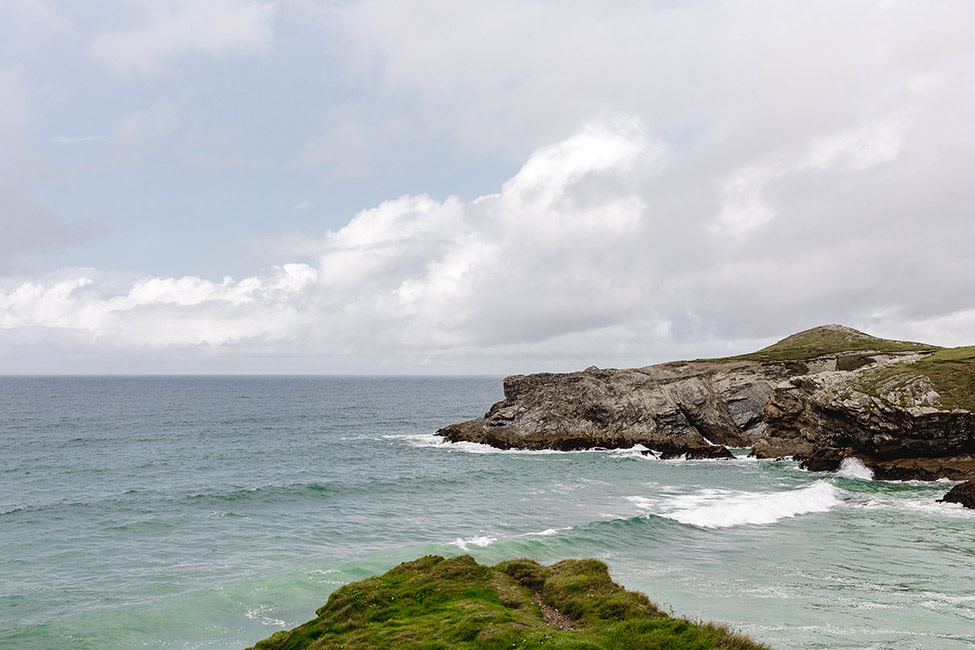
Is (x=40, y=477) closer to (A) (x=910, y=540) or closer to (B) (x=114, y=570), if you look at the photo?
(B) (x=114, y=570)

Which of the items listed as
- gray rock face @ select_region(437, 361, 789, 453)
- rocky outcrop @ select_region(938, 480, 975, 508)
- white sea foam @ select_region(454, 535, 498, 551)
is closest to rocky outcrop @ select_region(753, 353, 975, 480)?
rocky outcrop @ select_region(938, 480, 975, 508)

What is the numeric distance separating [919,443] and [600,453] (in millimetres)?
34545

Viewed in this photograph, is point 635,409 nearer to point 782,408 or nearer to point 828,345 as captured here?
point 782,408

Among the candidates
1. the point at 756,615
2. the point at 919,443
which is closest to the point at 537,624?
the point at 756,615

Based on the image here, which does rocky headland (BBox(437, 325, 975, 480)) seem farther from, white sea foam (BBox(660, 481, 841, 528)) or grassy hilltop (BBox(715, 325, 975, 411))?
white sea foam (BBox(660, 481, 841, 528))

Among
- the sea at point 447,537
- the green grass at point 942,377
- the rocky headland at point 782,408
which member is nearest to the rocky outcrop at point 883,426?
the rocky headland at point 782,408

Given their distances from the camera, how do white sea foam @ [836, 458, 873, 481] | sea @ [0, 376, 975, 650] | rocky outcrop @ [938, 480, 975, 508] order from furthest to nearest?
white sea foam @ [836, 458, 873, 481]
rocky outcrop @ [938, 480, 975, 508]
sea @ [0, 376, 975, 650]

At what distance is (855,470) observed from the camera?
194 feet

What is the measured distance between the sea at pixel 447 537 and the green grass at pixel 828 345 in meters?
33.1

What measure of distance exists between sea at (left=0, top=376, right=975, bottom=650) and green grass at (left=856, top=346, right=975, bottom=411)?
835 centimetres

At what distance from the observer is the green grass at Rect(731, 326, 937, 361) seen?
9394 cm

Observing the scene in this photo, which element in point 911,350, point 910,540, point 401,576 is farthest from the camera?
point 911,350

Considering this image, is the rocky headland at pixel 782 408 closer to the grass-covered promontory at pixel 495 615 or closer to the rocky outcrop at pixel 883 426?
the rocky outcrop at pixel 883 426

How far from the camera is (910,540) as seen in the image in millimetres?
36062
